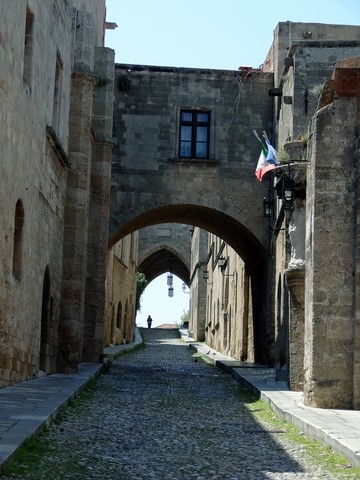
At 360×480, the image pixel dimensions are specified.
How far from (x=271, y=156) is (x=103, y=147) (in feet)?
17.9

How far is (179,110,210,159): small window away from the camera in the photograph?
23141 mm

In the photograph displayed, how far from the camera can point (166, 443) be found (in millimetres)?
8633

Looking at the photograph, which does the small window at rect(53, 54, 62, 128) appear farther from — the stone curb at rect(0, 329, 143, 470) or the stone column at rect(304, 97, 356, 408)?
the stone column at rect(304, 97, 356, 408)

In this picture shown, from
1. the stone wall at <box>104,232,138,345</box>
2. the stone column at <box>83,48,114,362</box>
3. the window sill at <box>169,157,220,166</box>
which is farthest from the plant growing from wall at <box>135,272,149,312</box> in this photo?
the stone column at <box>83,48,114,362</box>

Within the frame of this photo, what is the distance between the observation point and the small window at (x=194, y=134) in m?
23.1

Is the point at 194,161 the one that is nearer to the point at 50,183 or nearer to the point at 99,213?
the point at 99,213

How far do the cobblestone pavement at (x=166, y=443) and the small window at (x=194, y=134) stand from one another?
9.95 meters

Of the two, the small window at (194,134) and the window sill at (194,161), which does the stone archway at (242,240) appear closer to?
the window sill at (194,161)

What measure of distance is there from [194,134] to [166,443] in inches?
603

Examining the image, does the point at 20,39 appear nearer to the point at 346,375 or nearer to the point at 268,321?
the point at 346,375

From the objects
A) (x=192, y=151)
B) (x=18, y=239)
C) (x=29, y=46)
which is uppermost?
(x=192, y=151)

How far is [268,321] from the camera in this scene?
2227cm

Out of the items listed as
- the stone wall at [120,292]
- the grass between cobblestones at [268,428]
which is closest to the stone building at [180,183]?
the grass between cobblestones at [268,428]

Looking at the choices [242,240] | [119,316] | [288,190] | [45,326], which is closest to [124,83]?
[242,240]
